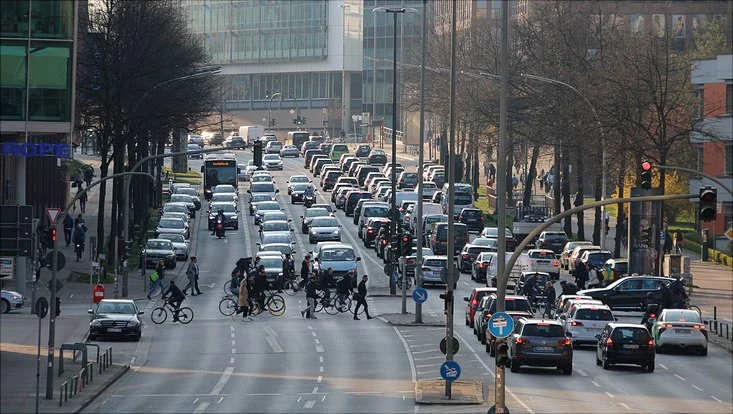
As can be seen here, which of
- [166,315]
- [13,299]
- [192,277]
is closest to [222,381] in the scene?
[166,315]

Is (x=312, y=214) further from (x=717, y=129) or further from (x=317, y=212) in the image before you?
(x=717, y=129)

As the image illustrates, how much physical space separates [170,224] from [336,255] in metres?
16.8

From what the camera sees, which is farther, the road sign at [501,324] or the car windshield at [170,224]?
the car windshield at [170,224]

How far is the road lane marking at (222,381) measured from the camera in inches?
1404

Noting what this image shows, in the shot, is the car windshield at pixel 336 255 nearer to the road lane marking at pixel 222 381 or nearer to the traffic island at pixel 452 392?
the road lane marking at pixel 222 381

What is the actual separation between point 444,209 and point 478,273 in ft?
75.4

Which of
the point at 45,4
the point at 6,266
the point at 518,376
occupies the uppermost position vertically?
the point at 45,4

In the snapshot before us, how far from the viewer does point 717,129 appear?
2781 inches

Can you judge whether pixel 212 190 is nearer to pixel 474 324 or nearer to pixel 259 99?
pixel 474 324

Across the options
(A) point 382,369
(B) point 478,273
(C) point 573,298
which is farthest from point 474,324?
(B) point 478,273

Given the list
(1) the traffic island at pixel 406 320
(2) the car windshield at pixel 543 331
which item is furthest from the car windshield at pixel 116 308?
(2) the car windshield at pixel 543 331

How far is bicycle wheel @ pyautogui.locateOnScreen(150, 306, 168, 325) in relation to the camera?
50.7m

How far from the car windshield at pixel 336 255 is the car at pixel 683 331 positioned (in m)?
19.8

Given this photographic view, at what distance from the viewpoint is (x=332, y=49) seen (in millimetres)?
185000
